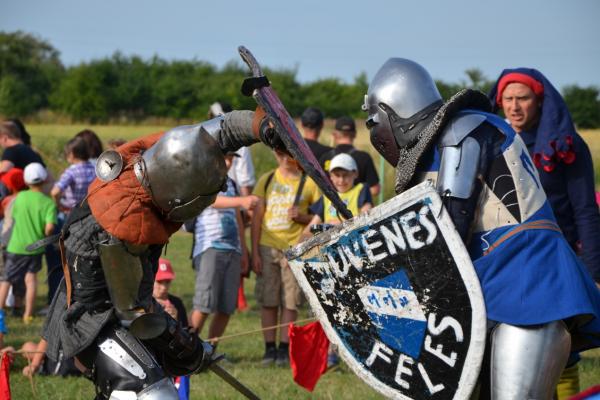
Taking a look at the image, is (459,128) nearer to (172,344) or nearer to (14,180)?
(172,344)

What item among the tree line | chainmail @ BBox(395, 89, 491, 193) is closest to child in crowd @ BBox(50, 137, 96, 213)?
chainmail @ BBox(395, 89, 491, 193)

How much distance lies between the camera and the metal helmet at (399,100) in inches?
139

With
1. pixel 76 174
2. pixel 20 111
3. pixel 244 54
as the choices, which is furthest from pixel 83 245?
pixel 20 111

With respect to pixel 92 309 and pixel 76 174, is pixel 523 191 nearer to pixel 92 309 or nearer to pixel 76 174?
pixel 92 309

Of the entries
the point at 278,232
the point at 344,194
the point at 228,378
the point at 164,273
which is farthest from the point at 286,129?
the point at 278,232

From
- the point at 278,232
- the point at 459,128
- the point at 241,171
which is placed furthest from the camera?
the point at 241,171

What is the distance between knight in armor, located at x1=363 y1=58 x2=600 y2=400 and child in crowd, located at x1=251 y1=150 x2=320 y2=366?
12.3ft

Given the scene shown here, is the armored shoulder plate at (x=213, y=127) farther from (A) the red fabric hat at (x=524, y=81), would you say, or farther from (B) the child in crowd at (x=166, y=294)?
(B) the child in crowd at (x=166, y=294)

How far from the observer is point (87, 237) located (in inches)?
150

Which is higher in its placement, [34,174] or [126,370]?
[34,174]

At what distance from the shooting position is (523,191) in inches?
132

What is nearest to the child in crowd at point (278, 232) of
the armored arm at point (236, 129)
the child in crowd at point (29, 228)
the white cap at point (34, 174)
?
the child in crowd at point (29, 228)

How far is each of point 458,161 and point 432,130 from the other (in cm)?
17

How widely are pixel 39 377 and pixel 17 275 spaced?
99.1 inches
